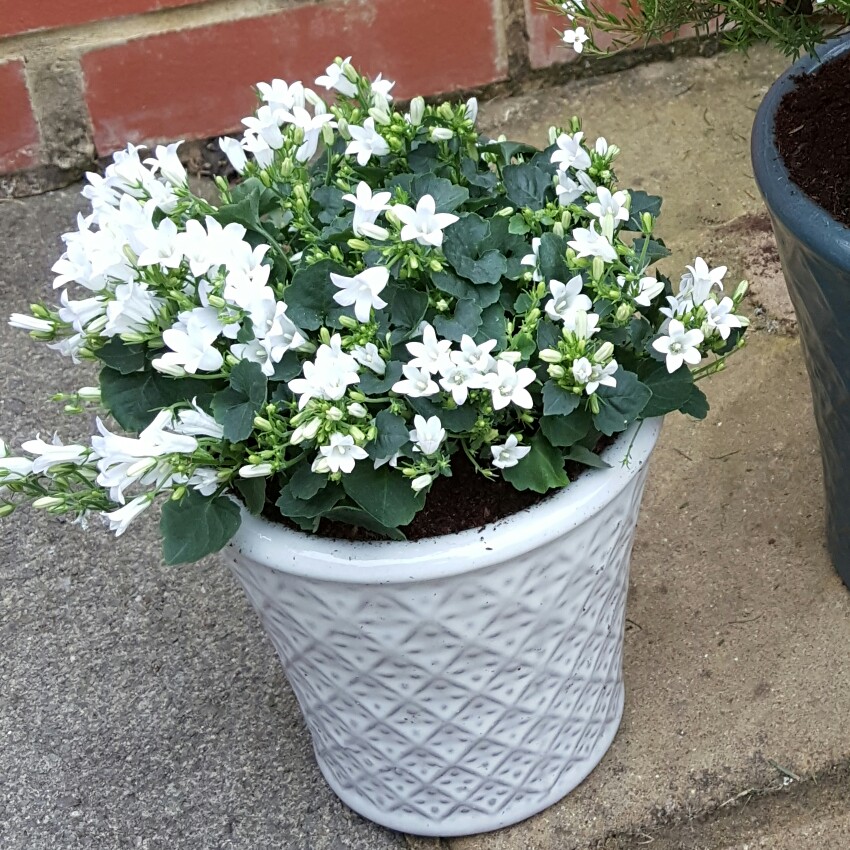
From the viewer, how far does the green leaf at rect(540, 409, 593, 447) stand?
36.0 inches

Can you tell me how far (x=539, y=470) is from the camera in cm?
92

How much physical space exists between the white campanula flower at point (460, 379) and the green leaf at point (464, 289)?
91 millimetres

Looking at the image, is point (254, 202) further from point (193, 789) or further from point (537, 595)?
point (193, 789)

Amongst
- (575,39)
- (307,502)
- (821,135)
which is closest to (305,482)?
(307,502)

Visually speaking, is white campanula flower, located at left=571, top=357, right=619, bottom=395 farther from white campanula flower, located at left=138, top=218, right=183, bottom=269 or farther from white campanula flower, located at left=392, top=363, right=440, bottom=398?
white campanula flower, located at left=138, top=218, right=183, bottom=269

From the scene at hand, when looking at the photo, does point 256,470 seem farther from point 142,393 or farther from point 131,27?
point 131,27

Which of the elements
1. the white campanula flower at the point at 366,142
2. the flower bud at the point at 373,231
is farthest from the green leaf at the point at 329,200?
the flower bud at the point at 373,231

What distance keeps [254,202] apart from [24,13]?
1.16m

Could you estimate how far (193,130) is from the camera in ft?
6.81

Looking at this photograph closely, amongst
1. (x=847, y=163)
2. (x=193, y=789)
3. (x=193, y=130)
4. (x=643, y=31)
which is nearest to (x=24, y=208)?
(x=193, y=130)

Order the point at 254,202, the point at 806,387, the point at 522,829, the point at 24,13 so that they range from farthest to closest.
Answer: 1. the point at 24,13
2. the point at 806,387
3. the point at 522,829
4. the point at 254,202

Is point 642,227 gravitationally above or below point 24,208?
above

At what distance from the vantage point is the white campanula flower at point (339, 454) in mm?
826

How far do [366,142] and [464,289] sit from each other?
0.18m
